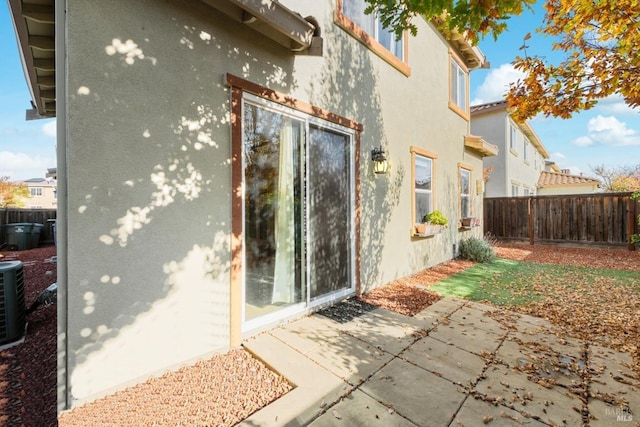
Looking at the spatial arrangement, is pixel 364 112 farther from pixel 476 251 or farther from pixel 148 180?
pixel 476 251

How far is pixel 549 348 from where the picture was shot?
344 cm

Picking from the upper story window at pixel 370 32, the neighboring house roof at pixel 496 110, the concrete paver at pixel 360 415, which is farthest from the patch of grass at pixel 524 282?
the neighboring house roof at pixel 496 110

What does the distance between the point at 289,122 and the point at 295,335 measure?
285cm

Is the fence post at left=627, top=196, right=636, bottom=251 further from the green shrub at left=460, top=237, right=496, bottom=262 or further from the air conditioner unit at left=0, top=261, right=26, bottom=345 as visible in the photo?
the air conditioner unit at left=0, top=261, right=26, bottom=345

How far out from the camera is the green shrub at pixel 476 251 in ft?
29.1

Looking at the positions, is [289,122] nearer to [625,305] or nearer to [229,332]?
[229,332]

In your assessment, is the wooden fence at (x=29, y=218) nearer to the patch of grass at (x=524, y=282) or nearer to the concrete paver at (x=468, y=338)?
the patch of grass at (x=524, y=282)

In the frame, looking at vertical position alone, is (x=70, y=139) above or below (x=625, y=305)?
above

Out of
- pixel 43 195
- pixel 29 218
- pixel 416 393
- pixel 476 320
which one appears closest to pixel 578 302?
pixel 476 320

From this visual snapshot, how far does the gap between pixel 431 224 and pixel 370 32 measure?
4443 millimetres

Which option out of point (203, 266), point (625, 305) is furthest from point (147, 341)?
point (625, 305)

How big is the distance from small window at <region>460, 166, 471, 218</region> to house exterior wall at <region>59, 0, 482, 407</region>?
7.45 metres

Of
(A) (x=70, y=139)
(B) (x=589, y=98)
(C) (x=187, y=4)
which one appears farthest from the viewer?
(B) (x=589, y=98)

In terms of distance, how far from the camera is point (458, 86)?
969cm
